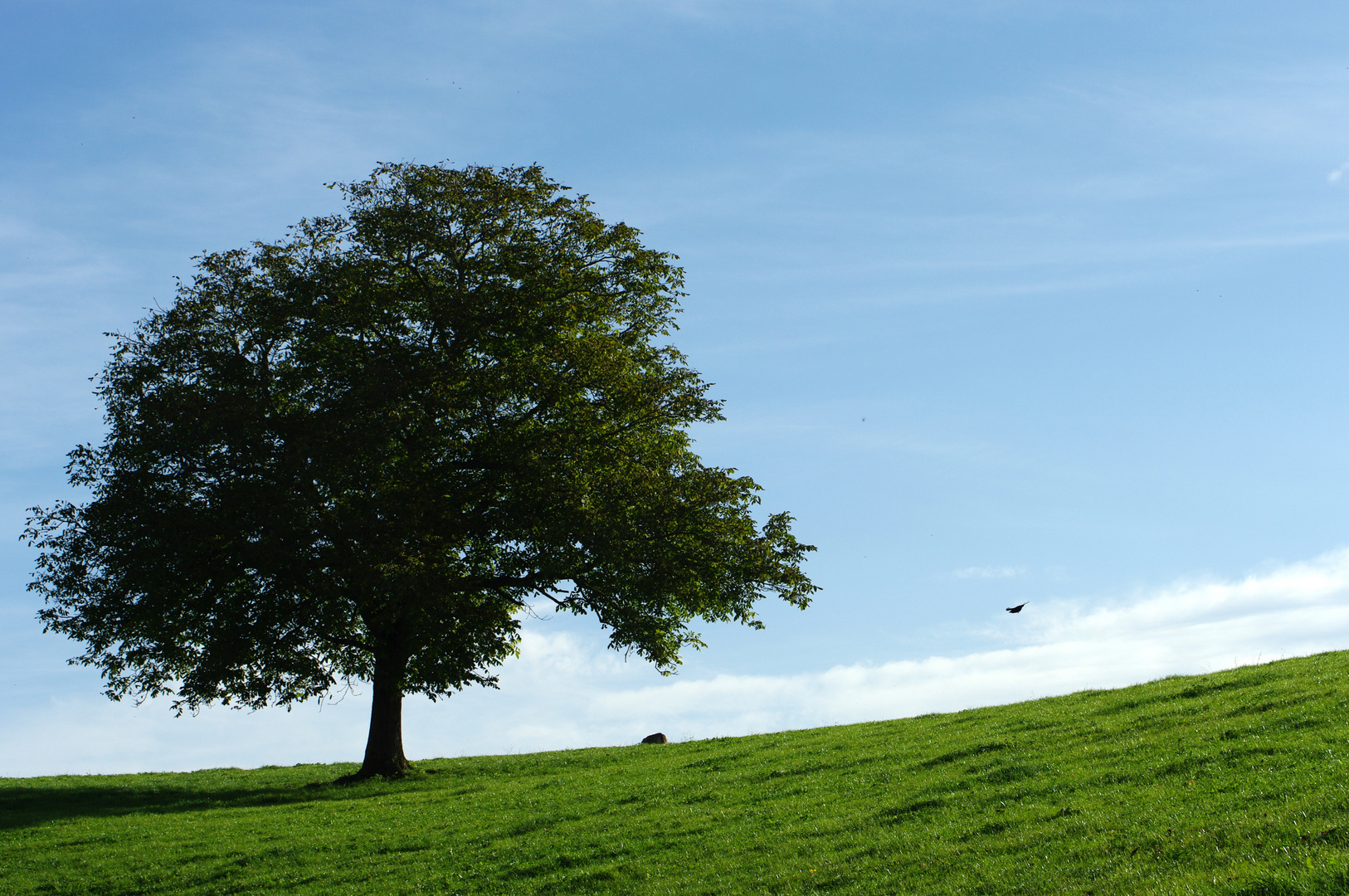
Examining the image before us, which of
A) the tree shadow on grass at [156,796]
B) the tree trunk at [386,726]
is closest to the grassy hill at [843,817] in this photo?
the tree shadow on grass at [156,796]

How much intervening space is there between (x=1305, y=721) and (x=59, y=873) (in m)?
30.3

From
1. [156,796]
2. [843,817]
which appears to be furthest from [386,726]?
[843,817]

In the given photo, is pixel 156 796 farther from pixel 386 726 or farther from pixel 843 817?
pixel 843 817

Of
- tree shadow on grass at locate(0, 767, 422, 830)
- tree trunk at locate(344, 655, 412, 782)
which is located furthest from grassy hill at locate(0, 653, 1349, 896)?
tree trunk at locate(344, 655, 412, 782)

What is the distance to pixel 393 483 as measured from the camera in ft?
123

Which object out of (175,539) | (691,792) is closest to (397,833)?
(691,792)

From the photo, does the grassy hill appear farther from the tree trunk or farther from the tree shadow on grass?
the tree trunk

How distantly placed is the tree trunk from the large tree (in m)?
0.09

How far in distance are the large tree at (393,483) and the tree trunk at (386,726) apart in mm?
91

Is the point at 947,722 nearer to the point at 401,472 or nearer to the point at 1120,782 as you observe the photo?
the point at 1120,782

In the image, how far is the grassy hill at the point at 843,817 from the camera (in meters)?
16.4

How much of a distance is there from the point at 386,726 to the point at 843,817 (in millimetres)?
22468

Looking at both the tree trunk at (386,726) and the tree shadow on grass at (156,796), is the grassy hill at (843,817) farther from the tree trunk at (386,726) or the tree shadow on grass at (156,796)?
the tree trunk at (386,726)

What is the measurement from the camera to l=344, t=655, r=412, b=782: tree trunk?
3859 centimetres
